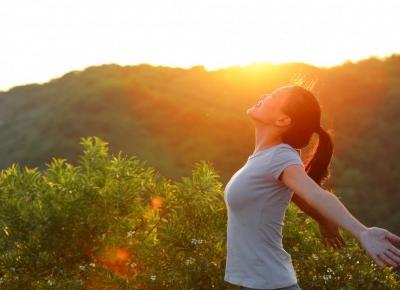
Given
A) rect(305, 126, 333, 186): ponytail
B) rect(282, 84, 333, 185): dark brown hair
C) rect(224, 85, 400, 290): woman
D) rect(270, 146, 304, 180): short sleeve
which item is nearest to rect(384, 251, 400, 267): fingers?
rect(224, 85, 400, 290): woman

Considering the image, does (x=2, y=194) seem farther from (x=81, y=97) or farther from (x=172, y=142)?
(x=81, y=97)

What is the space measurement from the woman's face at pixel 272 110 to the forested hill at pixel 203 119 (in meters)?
21.1

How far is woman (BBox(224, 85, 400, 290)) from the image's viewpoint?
2.75 meters

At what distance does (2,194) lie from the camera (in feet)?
17.9

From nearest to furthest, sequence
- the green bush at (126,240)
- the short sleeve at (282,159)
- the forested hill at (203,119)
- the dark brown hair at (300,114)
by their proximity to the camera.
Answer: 1. the short sleeve at (282,159)
2. the dark brown hair at (300,114)
3. the green bush at (126,240)
4. the forested hill at (203,119)

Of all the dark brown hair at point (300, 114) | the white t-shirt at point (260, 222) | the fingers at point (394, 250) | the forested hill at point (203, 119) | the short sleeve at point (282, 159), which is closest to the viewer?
the fingers at point (394, 250)

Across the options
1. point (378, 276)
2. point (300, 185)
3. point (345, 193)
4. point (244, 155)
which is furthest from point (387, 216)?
point (300, 185)

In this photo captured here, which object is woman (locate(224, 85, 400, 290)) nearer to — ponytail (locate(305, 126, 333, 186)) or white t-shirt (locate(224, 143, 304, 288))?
white t-shirt (locate(224, 143, 304, 288))

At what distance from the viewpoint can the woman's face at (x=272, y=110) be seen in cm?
302

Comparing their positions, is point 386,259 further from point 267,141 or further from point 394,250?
point 267,141

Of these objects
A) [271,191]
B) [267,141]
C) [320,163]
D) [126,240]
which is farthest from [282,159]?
[126,240]

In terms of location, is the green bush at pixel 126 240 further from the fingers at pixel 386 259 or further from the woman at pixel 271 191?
the fingers at pixel 386 259

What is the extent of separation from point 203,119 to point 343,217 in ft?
108

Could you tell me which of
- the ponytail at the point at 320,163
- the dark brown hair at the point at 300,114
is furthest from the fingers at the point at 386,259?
the ponytail at the point at 320,163
